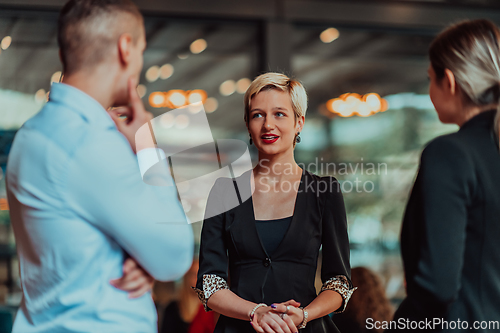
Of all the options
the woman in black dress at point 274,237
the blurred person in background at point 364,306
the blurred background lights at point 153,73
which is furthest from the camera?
the blurred background lights at point 153,73

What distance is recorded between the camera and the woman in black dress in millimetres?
1621

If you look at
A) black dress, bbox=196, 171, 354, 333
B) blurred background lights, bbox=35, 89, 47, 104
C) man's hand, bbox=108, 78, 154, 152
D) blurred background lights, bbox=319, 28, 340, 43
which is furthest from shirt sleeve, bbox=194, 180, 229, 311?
blurred background lights, bbox=319, 28, 340, 43

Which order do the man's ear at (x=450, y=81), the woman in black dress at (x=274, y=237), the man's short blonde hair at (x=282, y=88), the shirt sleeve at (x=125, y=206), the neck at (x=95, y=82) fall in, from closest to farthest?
the shirt sleeve at (x=125, y=206)
the neck at (x=95, y=82)
the man's ear at (x=450, y=81)
the woman in black dress at (x=274, y=237)
the man's short blonde hair at (x=282, y=88)

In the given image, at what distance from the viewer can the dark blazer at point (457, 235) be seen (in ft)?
3.93

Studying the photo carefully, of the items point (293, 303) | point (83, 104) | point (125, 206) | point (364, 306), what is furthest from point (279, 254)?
point (364, 306)

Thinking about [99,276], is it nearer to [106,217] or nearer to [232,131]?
[106,217]

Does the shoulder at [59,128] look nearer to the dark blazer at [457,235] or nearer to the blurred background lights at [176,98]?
the dark blazer at [457,235]

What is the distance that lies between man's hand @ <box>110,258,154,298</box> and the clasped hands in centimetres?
52

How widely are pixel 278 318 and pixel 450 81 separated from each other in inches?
35.2

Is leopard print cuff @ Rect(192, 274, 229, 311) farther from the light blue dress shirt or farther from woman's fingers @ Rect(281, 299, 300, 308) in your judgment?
the light blue dress shirt

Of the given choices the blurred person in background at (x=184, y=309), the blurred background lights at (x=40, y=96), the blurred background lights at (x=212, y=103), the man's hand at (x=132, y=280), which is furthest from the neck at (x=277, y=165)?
the blurred background lights at (x=40, y=96)

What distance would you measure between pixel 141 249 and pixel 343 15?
3422 millimetres

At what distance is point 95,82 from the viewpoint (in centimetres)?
118

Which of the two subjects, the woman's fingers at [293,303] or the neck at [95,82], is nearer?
the neck at [95,82]
